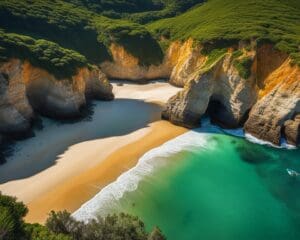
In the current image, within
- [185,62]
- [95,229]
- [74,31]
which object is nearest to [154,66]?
[185,62]

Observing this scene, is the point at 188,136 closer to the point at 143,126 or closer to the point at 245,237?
the point at 143,126

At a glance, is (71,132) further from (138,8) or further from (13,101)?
(138,8)

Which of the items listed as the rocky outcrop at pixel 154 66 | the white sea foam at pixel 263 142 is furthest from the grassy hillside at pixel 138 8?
the white sea foam at pixel 263 142

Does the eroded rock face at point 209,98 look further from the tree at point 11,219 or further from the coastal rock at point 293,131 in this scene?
the tree at point 11,219

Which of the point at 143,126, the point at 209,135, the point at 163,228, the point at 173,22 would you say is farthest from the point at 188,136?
the point at 173,22

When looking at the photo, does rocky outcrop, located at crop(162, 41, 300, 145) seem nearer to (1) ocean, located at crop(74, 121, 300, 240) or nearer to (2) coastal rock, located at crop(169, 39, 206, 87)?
(1) ocean, located at crop(74, 121, 300, 240)
